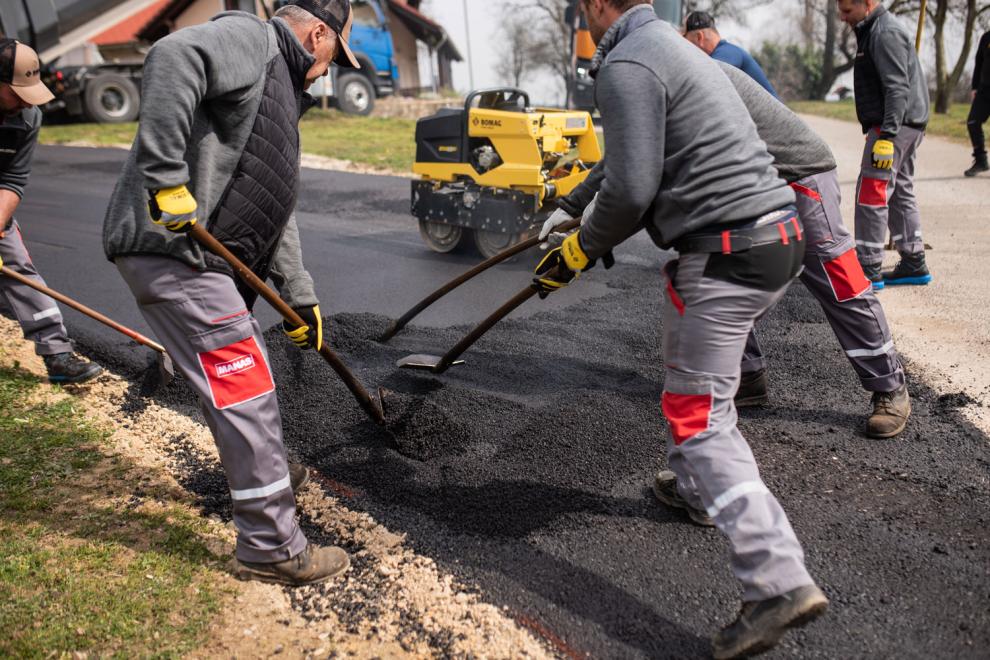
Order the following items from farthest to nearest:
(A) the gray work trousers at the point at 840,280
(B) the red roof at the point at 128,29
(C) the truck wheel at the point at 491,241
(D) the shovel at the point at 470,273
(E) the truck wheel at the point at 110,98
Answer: (B) the red roof at the point at 128,29, (E) the truck wheel at the point at 110,98, (C) the truck wheel at the point at 491,241, (D) the shovel at the point at 470,273, (A) the gray work trousers at the point at 840,280

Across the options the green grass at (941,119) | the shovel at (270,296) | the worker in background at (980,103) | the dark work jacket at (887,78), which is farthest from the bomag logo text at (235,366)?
the green grass at (941,119)

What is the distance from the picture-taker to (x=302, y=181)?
10266 millimetres

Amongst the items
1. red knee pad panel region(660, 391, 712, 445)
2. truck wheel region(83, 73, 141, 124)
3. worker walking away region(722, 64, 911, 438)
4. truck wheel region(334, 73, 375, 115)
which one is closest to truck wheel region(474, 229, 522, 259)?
worker walking away region(722, 64, 911, 438)

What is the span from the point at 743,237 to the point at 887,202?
357cm

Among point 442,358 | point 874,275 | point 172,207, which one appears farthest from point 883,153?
point 172,207

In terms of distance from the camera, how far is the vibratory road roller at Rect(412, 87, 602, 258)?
19.4 ft

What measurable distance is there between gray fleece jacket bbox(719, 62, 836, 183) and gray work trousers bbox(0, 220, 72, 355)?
3596mm

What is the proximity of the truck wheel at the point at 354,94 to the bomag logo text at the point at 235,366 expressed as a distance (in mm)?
16831

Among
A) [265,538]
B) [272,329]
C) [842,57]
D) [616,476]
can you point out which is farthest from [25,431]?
[842,57]

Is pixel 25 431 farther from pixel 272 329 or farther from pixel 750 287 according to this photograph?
pixel 750 287

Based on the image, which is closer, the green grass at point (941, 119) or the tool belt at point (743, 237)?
the tool belt at point (743, 237)

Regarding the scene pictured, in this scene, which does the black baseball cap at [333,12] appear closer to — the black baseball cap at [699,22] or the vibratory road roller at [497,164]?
the black baseball cap at [699,22]

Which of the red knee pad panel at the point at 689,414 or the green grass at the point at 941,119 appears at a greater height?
the red knee pad panel at the point at 689,414

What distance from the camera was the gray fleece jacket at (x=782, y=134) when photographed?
104 inches
